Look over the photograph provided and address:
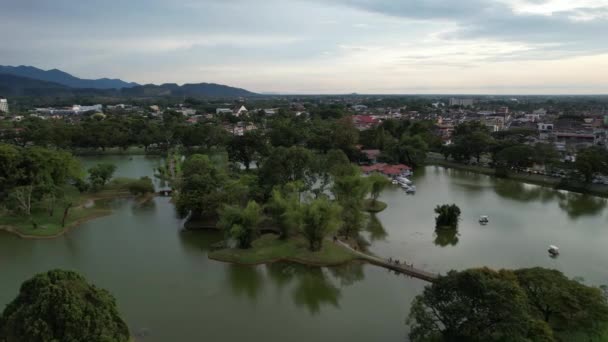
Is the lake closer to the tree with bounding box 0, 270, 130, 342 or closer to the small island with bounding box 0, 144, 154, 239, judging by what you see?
the small island with bounding box 0, 144, 154, 239

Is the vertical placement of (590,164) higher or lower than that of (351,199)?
higher

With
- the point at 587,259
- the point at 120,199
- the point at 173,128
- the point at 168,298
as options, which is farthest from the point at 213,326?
the point at 173,128

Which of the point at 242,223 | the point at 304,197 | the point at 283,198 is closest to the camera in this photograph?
the point at 242,223

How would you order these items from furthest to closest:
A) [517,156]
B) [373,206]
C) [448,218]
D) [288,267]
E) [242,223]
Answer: [517,156] < [373,206] < [448,218] < [242,223] < [288,267]

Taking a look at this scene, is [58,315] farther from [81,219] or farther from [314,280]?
[81,219]

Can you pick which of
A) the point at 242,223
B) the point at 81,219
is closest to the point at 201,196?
the point at 242,223

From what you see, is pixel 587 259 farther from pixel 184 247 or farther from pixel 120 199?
pixel 120 199

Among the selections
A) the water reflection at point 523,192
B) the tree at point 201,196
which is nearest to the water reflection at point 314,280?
the tree at point 201,196

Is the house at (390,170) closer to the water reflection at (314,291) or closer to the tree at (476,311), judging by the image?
the water reflection at (314,291)
